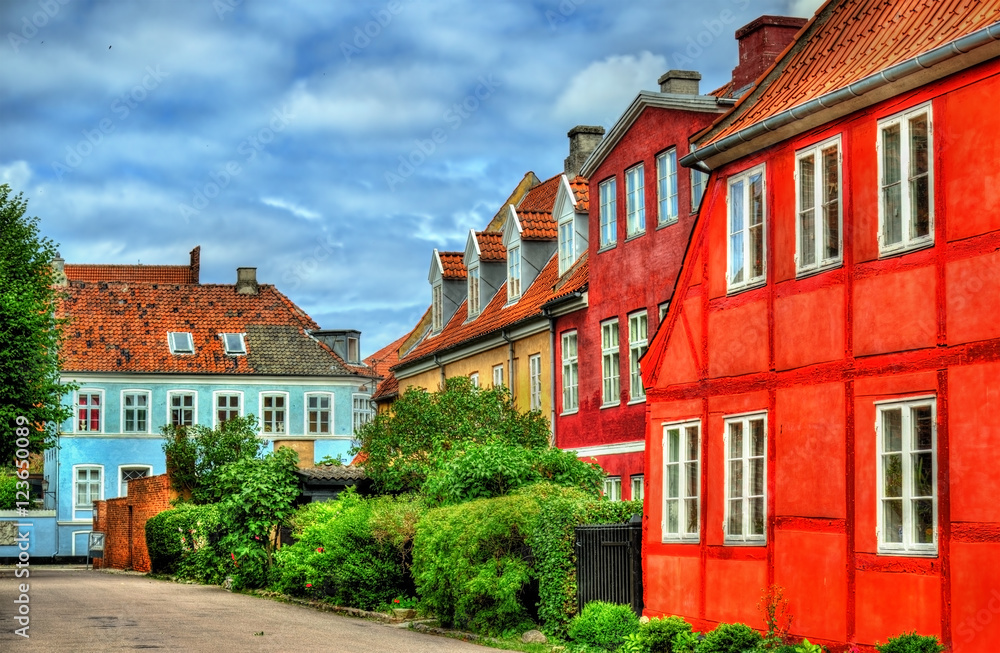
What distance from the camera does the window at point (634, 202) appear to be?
26562mm

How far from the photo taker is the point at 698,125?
2420 cm

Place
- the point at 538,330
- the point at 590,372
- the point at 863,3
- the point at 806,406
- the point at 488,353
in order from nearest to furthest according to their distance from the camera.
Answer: the point at 806,406, the point at 863,3, the point at 590,372, the point at 538,330, the point at 488,353

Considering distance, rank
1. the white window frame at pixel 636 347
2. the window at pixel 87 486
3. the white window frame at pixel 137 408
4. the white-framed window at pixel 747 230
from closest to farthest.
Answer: the white-framed window at pixel 747 230
the white window frame at pixel 636 347
the window at pixel 87 486
the white window frame at pixel 137 408

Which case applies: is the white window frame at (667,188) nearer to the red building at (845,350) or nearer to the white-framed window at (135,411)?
the red building at (845,350)

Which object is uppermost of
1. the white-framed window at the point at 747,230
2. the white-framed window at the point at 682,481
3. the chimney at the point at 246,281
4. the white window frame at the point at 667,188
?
the chimney at the point at 246,281

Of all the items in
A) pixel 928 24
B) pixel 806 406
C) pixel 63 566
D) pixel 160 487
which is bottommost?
pixel 63 566

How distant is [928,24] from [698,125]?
9232 mm

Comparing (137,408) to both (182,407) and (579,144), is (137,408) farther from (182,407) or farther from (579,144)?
(579,144)

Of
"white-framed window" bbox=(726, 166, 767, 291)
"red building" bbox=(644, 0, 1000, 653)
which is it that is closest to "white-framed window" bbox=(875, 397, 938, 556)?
"red building" bbox=(644, 0, 1000, 653)

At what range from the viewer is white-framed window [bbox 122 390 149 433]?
58.7 meters

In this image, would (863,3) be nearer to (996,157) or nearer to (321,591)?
(996,157)

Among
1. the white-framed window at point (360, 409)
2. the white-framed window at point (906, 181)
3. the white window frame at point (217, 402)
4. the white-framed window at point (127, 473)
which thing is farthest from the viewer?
the white-framed window at point (360, 409)

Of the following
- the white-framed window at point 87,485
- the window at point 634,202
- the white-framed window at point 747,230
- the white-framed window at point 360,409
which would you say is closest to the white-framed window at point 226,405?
the white-framed window at point 360,409

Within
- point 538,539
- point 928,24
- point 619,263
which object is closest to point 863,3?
point 928,24
